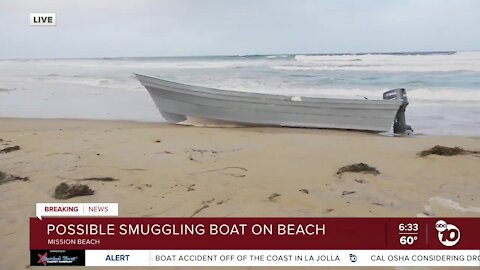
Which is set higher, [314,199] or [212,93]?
[212,93]

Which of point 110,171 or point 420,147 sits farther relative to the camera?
→ point 420,147

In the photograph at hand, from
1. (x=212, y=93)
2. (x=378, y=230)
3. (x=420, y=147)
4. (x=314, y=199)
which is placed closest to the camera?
(x=378, y=230)

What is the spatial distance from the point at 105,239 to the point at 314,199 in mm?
1482

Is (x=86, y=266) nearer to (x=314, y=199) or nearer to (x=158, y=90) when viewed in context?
(x=314, y=199)

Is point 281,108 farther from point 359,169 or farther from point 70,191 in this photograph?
point 70,191

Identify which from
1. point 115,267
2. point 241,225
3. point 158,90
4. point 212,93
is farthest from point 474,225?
point 158,90

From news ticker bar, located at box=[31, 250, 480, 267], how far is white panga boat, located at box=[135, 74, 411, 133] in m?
4.48

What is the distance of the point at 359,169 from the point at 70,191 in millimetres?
2485

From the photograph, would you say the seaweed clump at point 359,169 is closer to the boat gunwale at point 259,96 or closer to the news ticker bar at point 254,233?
the news ticker bar at point 254,233

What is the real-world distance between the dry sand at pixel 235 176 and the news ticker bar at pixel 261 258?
0.30 metres

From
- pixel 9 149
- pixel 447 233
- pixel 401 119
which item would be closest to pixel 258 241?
pixel 447 233

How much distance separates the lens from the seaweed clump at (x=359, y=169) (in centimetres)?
357

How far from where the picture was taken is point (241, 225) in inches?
92.4

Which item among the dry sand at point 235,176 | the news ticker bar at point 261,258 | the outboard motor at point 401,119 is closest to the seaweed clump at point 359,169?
the dry sand at point 235,176
